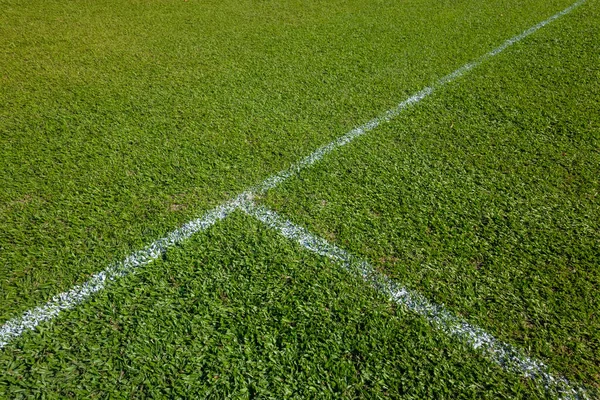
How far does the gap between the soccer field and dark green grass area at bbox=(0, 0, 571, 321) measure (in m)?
0.02

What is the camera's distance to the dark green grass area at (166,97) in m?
2.30

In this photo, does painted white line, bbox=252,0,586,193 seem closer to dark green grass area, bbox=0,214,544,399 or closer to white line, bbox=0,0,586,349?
white line, bbox=0,0,586,349

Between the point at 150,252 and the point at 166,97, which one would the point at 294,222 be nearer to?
the point at 150,252

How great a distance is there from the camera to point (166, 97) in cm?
347

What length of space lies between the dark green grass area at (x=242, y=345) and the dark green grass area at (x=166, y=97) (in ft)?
1.02

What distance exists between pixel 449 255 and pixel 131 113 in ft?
8.18

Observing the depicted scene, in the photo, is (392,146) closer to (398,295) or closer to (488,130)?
(488,130)

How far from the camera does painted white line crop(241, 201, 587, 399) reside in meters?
1.73

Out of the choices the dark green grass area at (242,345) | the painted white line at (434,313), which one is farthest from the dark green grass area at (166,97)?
the painted white line at (434,313)

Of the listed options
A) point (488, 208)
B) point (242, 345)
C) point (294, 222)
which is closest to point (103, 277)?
point (242, 345)

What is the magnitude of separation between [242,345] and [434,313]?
88 cm

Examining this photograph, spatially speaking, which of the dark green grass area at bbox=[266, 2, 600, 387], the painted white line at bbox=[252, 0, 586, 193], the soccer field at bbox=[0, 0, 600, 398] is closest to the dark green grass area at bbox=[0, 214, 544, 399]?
the soccer field at bbox=[0, 0, 600, 398]

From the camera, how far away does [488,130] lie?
3.23 meters

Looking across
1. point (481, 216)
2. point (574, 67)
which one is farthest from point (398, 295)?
point (574, 67)
